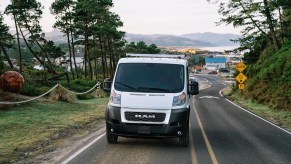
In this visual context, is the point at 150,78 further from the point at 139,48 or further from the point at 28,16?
the point at 139,48

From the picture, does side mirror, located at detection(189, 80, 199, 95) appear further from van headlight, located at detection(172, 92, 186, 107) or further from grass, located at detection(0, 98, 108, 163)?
grass, located at detection(0, 98, 108, 163)

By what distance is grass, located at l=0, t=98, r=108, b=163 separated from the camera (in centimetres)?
996

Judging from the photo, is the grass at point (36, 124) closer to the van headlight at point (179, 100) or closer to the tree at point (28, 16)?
the van headlight at point (179, 100)

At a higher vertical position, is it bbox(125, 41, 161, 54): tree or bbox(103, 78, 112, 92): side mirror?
bbox(125, 41, 161, 54): tree

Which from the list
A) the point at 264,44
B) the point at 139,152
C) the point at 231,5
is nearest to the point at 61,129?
the point at 139,152

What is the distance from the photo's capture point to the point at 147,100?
32.8 feet

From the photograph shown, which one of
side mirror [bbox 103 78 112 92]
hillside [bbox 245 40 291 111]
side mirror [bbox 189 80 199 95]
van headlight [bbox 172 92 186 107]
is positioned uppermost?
side mirror [bbox 103 78 112 92]

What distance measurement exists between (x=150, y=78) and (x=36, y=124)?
541 centimetres

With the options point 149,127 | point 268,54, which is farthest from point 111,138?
point 268,54

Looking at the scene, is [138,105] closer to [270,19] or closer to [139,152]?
Answer: [139,152]

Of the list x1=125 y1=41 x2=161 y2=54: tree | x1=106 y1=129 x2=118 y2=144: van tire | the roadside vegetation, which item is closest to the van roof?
x1=106 y1=129 x2=118 y2=144: van tire

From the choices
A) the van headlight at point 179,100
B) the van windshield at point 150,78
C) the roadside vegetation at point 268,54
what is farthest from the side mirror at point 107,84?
the roadside vegetation at point 268,54

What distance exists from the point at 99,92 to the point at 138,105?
21469mm

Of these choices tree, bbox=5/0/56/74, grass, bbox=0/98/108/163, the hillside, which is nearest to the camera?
grass, bbox=0/98/108/163
